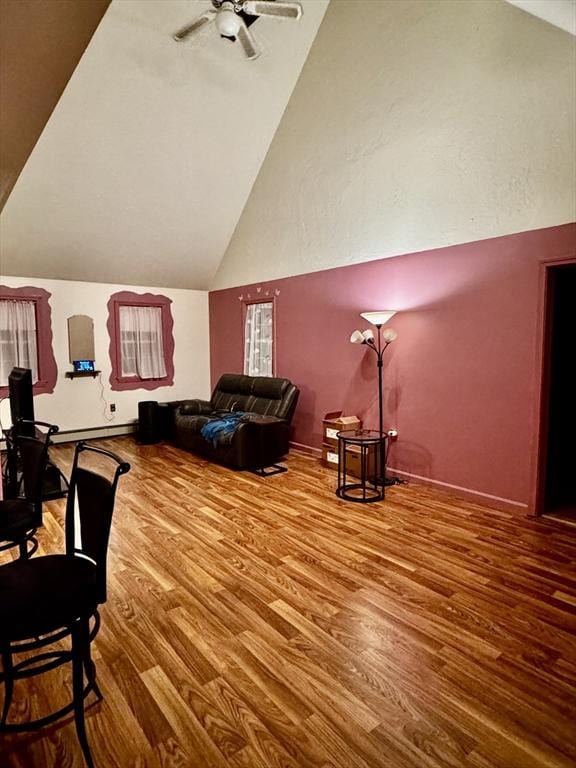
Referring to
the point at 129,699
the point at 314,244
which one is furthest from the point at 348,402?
the point at 129,699

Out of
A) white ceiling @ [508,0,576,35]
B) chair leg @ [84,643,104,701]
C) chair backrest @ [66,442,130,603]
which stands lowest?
chair leg @ [84,643,104,701]

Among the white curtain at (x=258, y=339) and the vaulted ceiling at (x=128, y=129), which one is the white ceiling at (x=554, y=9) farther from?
the white curtain at (x=258, y=339)

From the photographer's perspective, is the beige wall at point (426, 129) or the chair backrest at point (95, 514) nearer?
the chair backrest at point (95, 514)

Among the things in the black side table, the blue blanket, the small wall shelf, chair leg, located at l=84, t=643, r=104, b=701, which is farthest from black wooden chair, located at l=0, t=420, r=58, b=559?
the small wall shelf

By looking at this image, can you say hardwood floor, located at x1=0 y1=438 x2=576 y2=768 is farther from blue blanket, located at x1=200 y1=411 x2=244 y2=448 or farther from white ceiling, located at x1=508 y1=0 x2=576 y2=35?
white ceiling, located at x1=508 y1=0 x2=576 y2=35

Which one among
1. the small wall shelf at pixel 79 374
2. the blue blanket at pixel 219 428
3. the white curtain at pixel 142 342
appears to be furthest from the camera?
the white curtain at pixel 142 342

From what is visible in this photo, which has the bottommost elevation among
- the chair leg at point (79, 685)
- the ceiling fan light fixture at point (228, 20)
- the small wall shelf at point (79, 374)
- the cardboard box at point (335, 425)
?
the chair leg at point (79, 685)

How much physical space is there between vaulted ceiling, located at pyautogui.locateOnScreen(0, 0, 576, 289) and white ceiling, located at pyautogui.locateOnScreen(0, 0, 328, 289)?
0.04ft

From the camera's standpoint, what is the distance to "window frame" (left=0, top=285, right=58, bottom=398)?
Result: 5756 millimetres

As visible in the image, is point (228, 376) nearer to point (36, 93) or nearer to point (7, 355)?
point (7, 355)

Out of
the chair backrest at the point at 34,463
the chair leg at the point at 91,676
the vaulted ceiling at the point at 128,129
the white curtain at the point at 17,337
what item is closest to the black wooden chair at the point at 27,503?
the chair backrest at the point at 34,463

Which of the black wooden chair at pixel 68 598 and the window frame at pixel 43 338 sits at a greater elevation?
the window frame at pixel 43 338

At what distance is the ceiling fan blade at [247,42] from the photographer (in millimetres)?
3072

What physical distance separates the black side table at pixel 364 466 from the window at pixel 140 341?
3748 mm
